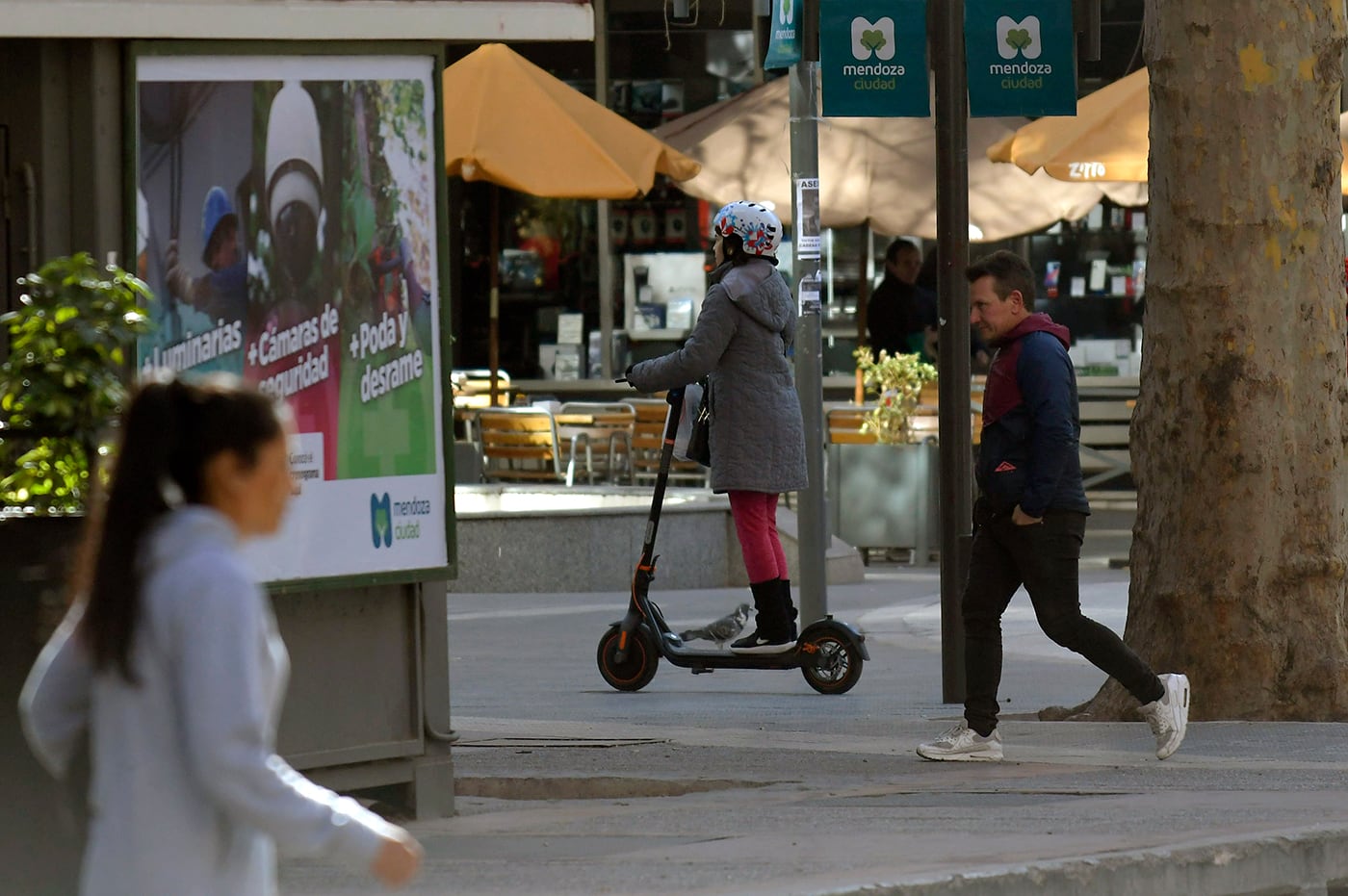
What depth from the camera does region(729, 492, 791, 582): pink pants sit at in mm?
9344

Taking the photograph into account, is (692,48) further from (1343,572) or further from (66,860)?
(66,860)

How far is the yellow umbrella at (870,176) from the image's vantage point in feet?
57.4

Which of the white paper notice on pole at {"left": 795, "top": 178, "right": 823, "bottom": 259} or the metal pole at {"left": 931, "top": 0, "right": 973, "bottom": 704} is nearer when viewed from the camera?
the metal pole at {"left": 931, "top": 0, "right": 973, "bottom": 704}

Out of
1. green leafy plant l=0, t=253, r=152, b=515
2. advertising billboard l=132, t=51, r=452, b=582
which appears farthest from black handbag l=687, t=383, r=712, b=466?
green leafy plant l=0, t=253, r=152, b=515

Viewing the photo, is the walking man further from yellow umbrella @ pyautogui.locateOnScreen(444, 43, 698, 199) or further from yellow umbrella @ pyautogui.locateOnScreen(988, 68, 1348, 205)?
yellow umbrella @ pyautogui.locateOnScreen(444, 43, 698, 199)

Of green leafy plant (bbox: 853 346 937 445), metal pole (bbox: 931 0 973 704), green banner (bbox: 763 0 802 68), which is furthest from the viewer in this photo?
green leafy plant (bbox: 853 346 937 445)

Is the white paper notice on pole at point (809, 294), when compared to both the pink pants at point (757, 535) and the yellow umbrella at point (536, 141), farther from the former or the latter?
the yellow umbrella at point (536, 141)

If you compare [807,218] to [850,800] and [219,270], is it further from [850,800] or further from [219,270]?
[219,270]

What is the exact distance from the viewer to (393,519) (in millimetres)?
6484

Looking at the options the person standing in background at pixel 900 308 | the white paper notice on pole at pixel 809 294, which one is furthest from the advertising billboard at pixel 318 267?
the person standing in background at pixel 900 308

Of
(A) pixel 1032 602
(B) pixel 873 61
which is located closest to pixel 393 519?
(A) pixel 1032 602

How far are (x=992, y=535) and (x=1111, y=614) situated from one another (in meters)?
4.27

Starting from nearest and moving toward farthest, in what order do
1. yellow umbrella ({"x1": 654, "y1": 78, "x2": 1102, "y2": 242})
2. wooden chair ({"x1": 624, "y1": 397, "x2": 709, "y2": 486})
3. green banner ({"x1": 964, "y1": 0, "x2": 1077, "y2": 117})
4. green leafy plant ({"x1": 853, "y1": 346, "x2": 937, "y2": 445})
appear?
green banner ({"x1": 964, "y1": 0, "x2": 1077, "y2": 117}) → green leafy plant ({"x1": 853, "y1": 346, "x2": 937, "y2": 445}) → wooden chair ({"x1": 624, "y1": 397, "x2": 709, "y2": 486}) → yellow umbrella ({"x1": 654, "y1": 78, "x2": 1102, "y2": 242})

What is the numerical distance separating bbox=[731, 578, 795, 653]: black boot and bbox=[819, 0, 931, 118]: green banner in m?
1.85
